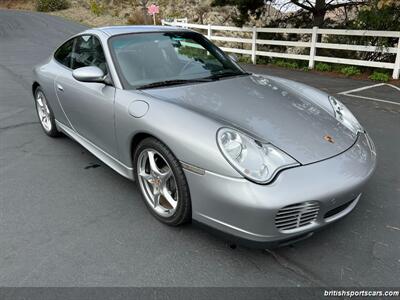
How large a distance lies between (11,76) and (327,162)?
8731 mm

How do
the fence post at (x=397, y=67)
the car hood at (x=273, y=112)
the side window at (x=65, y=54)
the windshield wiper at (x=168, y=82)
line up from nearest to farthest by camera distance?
the car hood at (x=273, y=112) → the windshield wiper at (x=168, y=82) → the side window at (x=65, y=54) → the fence post at (x=397, y=67)

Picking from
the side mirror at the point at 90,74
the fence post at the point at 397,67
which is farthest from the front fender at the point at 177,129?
the fence post at the point at 397,67

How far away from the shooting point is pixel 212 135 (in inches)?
92.7

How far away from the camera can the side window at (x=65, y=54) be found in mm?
4160

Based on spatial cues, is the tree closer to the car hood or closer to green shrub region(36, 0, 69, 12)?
the car hood

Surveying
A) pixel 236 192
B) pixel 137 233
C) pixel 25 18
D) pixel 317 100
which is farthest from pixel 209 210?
pixel 25 18

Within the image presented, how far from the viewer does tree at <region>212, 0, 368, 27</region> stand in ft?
37.6

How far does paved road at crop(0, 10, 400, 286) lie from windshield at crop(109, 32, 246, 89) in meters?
1.11

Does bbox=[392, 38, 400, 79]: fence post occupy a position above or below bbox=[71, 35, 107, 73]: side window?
below

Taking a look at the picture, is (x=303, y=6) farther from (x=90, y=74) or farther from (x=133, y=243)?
(x=133, y=243)

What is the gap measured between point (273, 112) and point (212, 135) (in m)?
0.69

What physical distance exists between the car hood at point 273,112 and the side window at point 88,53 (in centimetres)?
77

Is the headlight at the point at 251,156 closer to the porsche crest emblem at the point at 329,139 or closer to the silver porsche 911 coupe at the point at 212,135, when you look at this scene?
the silver porsche 911 coupe at the point at 212,135

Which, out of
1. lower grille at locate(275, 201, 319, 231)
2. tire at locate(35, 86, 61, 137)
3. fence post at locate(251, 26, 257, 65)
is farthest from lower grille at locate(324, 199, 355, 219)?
fence post at locate(251, 26, 257, 65)
